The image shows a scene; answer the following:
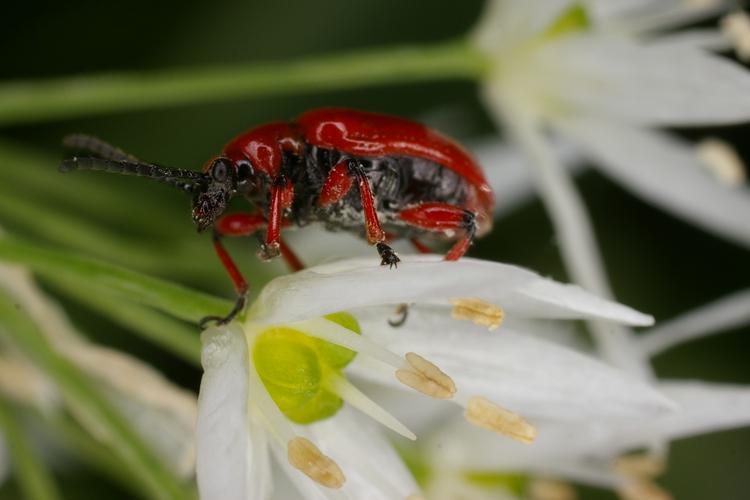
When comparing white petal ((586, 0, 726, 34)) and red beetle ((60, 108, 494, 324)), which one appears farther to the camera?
white petal ((586, 0, 726, 34))

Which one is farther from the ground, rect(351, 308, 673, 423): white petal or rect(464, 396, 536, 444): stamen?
rect(351, 308, 673, 423): white petal

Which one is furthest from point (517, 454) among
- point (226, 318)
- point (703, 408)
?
point (226, 318)

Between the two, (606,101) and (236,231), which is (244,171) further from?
(606,101)

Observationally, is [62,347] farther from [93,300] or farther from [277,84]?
[277,84]

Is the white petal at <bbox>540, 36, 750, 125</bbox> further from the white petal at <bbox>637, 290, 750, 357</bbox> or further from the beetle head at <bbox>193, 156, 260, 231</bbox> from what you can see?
the beetle head at <bbox>193, 156, 260, 231</bbox>

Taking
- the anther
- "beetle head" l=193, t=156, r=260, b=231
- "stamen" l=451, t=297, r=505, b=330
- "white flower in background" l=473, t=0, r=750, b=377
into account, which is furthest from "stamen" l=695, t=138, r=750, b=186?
"beetle head" l=193, t=156, r=260, b=231

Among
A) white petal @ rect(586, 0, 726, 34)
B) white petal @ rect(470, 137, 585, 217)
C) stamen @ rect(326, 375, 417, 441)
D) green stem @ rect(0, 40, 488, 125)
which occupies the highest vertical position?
white petal @ rect(586, 0, 726, 34)

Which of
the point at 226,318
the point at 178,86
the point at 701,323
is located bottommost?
the point at 226,318
